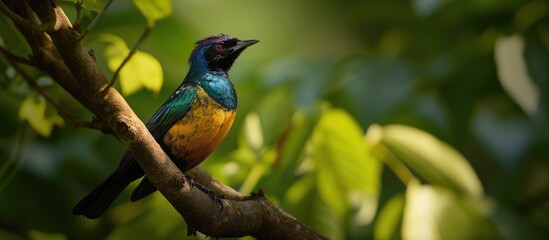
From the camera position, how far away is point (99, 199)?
2.77 metres

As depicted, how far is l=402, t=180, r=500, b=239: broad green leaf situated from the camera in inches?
135

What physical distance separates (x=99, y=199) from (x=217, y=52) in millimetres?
691

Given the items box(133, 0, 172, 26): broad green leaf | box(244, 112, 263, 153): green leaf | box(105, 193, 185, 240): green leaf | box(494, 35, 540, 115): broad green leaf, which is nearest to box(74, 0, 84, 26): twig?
box(133, 0, 172, 26): broad green leaf

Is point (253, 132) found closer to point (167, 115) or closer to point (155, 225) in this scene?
point (155, 225)

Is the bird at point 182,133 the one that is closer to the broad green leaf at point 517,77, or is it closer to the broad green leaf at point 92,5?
the broad green leaf at point 92,5

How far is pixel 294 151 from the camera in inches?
137

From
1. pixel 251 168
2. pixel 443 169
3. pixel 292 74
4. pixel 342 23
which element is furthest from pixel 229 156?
pixel 342 23

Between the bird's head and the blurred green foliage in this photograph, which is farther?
the blurred green foliage

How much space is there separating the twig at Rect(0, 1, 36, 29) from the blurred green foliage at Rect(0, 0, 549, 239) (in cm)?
19

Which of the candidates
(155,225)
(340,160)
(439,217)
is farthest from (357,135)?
(155,225)

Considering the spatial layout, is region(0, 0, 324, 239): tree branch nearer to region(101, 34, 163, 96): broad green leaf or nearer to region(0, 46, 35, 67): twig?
region(0, 46, 35, 67): twig

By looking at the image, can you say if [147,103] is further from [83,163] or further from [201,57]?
[201,57]

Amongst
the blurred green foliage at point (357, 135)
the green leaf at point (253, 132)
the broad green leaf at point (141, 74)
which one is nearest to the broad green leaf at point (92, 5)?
the blurred green foliage at point (357, 135)

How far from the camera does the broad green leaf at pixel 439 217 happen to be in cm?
342
